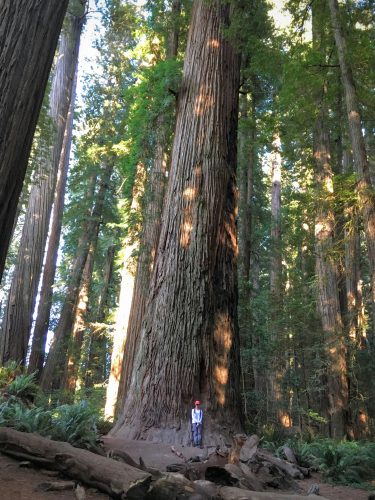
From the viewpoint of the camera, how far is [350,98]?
9.11 meters

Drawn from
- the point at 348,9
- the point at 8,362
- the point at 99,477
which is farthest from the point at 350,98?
the point at 8,362

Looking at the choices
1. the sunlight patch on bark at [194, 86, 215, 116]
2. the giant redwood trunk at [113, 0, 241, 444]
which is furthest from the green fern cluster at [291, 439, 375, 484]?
the sunlight patch on bark at [194, 86, 215, 116]

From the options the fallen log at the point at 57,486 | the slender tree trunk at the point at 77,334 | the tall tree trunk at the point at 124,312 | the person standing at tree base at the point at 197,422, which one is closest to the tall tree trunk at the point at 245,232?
the tall tree trunk at the point at 124,312

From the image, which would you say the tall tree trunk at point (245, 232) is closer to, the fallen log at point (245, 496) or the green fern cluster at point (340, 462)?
the green fern cluster at point (340, 462)

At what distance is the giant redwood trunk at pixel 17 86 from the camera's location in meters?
3.30

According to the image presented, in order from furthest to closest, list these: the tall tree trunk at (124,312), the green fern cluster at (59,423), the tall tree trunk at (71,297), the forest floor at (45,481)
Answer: the tall tree trunk at (71,297) → the tall tree trunk at (124,312) → the green fern cluster at (59,423) → the forest floor at (45,481)

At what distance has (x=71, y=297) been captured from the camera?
1953 cm

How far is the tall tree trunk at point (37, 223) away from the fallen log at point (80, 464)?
714 cm

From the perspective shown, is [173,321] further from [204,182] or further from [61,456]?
[61,456]

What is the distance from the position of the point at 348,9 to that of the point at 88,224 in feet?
48.1

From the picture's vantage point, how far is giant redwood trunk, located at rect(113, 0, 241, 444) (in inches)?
272

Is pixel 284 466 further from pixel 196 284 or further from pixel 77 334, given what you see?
pixel 77 334

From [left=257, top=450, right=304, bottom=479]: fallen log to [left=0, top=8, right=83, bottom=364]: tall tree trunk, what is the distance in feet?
23.3

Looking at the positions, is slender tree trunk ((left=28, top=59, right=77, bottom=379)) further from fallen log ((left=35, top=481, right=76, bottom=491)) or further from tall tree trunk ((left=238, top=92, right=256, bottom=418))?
fallen log ((left=35, top=481, right=76, bottom=491))
